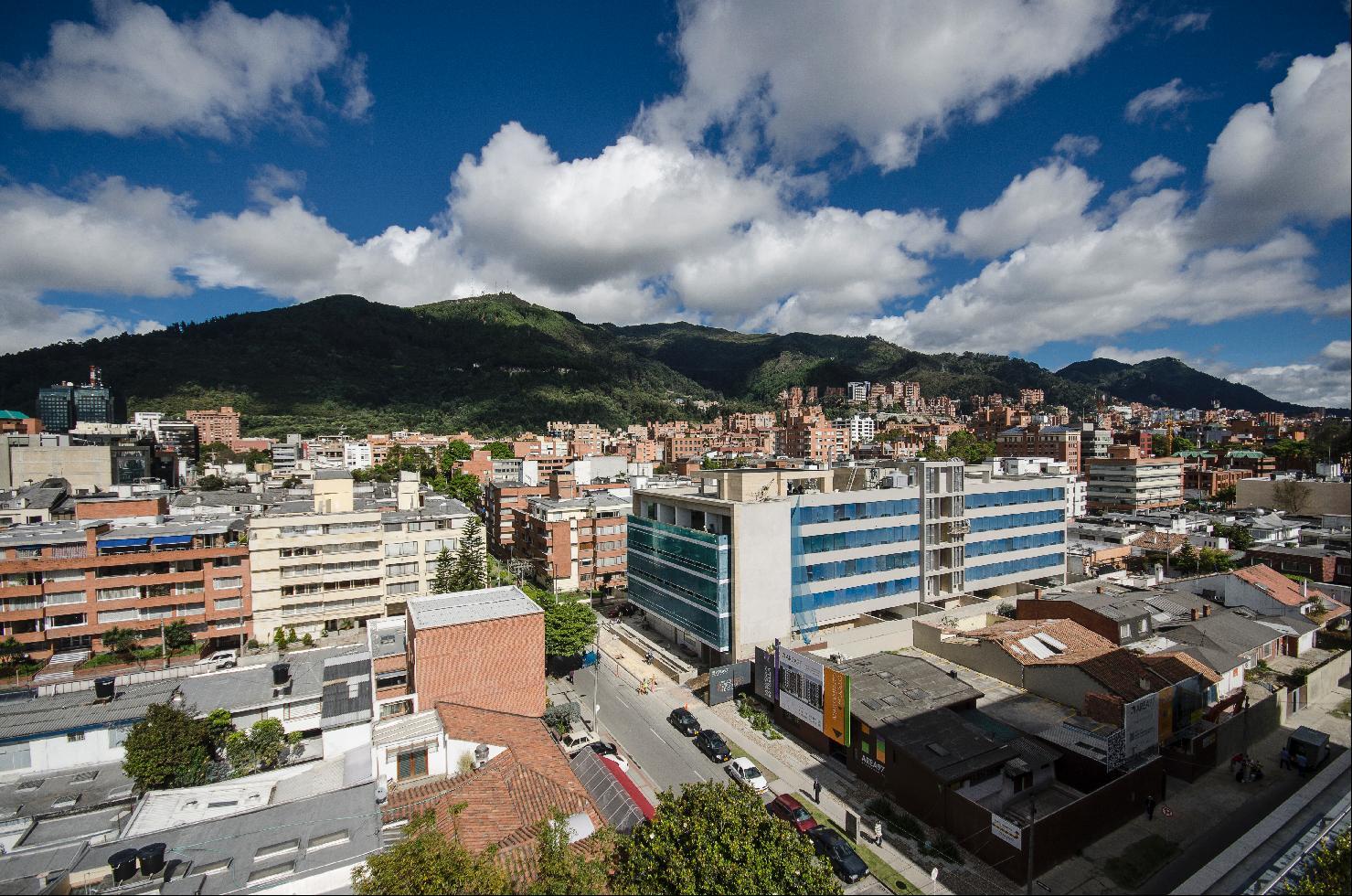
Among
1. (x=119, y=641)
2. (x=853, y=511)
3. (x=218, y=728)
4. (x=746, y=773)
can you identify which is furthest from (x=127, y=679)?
(x=853, y=511)

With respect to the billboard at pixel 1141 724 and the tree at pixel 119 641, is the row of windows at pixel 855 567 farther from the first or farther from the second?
the tree at pixel 119 641

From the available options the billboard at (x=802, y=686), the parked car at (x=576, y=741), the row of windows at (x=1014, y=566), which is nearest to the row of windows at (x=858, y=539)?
the row of windows at (x=1014, y=566)

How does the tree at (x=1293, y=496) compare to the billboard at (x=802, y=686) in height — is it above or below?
above

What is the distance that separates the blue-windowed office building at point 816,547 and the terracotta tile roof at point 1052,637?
669 centimetres

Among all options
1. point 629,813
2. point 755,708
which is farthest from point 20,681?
point 755,708

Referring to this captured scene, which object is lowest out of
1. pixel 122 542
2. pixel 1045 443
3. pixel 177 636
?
pixel 177 636

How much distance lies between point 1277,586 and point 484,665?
157 ft

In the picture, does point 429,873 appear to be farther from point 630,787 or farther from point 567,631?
point 567,631

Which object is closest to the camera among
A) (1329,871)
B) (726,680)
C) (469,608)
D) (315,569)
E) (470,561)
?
(1329,871)

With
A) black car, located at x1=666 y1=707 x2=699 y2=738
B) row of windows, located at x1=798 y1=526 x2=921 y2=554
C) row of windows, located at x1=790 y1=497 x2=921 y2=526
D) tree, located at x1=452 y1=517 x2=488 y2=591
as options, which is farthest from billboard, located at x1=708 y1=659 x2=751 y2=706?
tree, located at x1=452 y1=517 x2=488 y2=591

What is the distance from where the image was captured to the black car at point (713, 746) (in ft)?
80.9

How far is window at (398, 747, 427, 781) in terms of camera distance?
2106 cm

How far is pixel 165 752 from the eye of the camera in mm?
20547

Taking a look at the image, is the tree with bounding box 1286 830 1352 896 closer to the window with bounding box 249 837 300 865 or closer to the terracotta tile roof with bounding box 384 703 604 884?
the terracotta tile roof with bounding box 384 703 604 884
